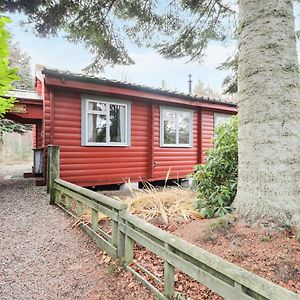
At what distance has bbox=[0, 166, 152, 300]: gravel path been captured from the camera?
9.10 ft

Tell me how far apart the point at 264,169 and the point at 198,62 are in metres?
5.54

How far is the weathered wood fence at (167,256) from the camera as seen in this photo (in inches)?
65.3

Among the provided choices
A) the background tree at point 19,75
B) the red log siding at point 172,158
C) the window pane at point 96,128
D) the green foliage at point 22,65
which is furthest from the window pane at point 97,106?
the green foliage at point 22,65

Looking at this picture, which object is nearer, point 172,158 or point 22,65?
point 172,158

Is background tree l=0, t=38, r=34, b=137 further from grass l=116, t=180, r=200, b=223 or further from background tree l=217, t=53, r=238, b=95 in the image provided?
grass l=116, t=180, r=200, b=223

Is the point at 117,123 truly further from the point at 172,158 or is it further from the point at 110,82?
the point at 172,158

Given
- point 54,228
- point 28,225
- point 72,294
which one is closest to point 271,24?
point 72,294

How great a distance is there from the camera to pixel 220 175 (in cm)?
411

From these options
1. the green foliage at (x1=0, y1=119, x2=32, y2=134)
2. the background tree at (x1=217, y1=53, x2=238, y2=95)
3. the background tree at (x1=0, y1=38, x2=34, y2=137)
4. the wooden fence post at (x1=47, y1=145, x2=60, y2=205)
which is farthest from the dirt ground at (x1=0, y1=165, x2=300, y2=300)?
the background tree at (x1=0, y1=38, x2=34, y2=137)

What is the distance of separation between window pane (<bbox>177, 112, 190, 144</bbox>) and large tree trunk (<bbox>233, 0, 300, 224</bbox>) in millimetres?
6319

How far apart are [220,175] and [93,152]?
14.3 ft

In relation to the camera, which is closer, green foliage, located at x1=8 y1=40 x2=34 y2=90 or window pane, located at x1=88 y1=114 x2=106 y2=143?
window pane, located at x1=88 y1=114 x2=106 y2=143

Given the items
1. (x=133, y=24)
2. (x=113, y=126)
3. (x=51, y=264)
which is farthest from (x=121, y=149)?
(x=51, y=264)

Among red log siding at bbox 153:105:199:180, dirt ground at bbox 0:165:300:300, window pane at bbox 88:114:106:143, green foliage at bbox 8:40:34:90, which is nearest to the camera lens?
dirt ground at bbox 0:165:300:300
